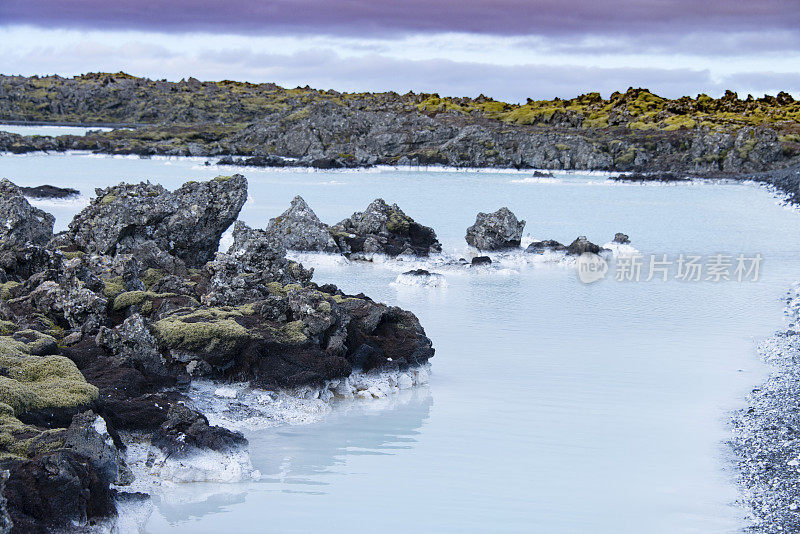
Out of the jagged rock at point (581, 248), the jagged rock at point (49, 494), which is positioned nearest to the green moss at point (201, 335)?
the jagged rock at point (49, 494)

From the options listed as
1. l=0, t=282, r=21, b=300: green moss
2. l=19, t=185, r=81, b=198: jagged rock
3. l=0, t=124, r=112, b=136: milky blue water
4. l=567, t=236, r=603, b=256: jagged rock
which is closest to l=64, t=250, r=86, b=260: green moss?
l=0, t=282, r=21, b=300: green moss

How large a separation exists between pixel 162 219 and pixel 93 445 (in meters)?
13.6

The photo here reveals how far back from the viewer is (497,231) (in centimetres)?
2983

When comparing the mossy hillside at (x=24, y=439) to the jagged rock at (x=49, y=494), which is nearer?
the jagged rock at (x=49, y=494)

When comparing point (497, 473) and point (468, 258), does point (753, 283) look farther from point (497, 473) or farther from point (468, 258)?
point (497, 473)

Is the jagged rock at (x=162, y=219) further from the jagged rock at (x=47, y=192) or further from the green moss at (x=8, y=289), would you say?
the jagged rock at (x=47, y=192)

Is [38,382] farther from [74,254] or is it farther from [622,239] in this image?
[622,239]

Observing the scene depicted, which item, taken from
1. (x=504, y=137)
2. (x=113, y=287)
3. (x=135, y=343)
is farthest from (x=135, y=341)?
(x=504, y=137)

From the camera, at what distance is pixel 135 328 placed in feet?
41.0

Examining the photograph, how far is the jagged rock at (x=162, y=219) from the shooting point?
20.3 metres

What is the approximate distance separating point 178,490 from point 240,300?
6081 mm

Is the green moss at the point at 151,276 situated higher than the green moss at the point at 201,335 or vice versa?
the green moss at the point at 151,276

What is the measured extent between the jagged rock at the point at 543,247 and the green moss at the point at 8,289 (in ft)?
60.9

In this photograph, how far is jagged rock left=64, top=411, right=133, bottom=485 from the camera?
8.25 metres
